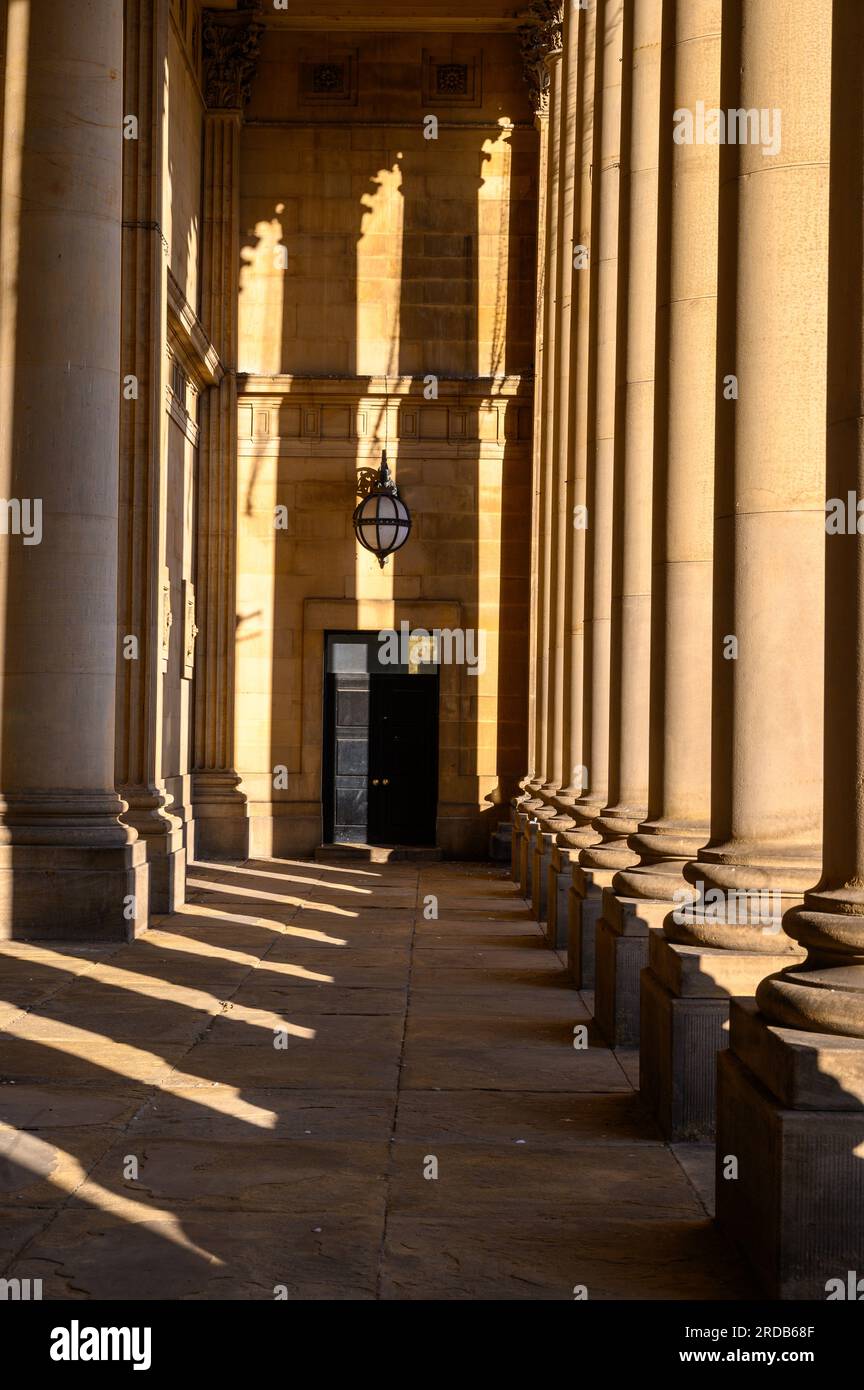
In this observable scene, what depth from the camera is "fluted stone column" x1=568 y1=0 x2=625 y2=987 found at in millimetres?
14977

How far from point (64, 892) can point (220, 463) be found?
42.3ft

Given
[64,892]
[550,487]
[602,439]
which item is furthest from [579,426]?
[64,892]

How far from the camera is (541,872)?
702 inches

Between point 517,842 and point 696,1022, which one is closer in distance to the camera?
point 696,1022

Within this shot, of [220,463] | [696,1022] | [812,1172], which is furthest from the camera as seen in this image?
[220,463]

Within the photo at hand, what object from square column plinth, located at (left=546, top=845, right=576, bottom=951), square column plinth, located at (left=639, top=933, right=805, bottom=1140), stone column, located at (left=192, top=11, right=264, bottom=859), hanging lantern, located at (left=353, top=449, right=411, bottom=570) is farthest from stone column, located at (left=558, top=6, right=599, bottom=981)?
stone column, located at (left=192, top=11, right=264, bottom=859)

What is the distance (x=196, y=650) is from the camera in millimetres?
25406

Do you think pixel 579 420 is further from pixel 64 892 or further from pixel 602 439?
pixel 64 892

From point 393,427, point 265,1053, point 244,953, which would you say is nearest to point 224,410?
point 393,427

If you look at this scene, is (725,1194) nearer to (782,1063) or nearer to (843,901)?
(782,1063)

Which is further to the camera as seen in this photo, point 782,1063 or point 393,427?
point 393,427

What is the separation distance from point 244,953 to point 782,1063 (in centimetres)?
947

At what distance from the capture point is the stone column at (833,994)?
16.9 ft

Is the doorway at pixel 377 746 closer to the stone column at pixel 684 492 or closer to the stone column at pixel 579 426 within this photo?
the stone column at pixel 579 426
